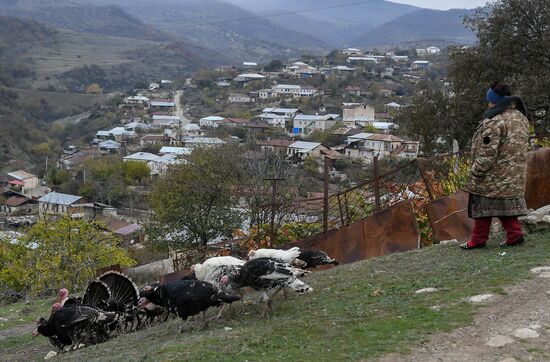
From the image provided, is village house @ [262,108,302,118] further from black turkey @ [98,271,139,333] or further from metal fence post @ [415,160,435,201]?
black turkey @ [98,271,139,333]

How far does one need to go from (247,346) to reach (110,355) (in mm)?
1630

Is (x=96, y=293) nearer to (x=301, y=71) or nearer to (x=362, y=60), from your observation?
(x=301, y=71)

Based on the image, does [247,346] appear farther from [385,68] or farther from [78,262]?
[385,68]

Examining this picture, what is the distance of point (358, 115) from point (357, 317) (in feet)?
236

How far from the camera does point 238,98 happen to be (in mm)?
95500

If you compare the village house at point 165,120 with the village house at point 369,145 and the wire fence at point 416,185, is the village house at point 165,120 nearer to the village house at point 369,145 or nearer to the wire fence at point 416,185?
the village house at point 369,145

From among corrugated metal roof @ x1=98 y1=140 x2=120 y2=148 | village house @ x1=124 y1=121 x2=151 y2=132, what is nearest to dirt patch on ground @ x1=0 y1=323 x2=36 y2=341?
corrugated metal roof @ x1=98 y1=140 x2=120 y2=148

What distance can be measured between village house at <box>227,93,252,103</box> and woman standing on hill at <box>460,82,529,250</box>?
88592 mm

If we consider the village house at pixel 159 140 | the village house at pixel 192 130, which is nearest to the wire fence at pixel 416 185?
the village house at pixel 192 130

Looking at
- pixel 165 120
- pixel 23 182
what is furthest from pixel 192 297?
pixel 165 120

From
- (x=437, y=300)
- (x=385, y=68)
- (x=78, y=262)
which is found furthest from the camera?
(x=385, y=68)

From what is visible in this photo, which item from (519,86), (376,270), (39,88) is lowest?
(39,88)

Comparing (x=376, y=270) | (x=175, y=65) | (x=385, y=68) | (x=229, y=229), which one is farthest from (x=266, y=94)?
(x=376, y=270)

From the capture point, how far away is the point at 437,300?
17.9ft
